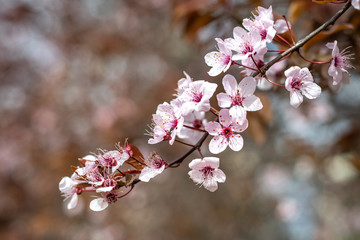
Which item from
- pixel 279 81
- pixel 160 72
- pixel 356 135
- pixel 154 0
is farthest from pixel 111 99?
pixel 279 81

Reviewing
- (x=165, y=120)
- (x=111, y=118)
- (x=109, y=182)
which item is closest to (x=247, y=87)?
(x=165, y=120)

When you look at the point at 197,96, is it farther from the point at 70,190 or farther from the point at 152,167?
the point at 70,190

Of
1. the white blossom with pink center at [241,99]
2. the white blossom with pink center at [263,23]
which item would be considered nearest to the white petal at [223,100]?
the white blossom with pink center at [241,99]

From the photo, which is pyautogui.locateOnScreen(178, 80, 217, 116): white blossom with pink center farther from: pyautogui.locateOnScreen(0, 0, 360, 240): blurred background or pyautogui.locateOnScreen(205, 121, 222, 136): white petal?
pyautogui.locateOnScreen(0, 0, 360, 240): blurred background

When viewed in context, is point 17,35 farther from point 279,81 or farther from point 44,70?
point 279,81

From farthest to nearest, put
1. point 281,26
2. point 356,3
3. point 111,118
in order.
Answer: point 111,118
point 281,26
point 356,3

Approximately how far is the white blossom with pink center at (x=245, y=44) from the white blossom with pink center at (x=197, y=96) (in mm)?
59

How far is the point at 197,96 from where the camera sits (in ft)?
1.45

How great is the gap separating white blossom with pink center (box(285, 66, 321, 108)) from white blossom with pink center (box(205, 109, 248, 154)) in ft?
0.27

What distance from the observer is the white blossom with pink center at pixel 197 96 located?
0.42 meters

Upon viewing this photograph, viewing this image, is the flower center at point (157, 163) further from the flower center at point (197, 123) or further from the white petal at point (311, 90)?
the white petal at point (311, 90)

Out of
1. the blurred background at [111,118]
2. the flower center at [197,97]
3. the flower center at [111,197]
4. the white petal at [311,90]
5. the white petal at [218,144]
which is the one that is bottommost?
the white petal at [311,90]

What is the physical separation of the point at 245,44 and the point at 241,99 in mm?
86

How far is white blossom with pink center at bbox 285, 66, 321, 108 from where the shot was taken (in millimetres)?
441
